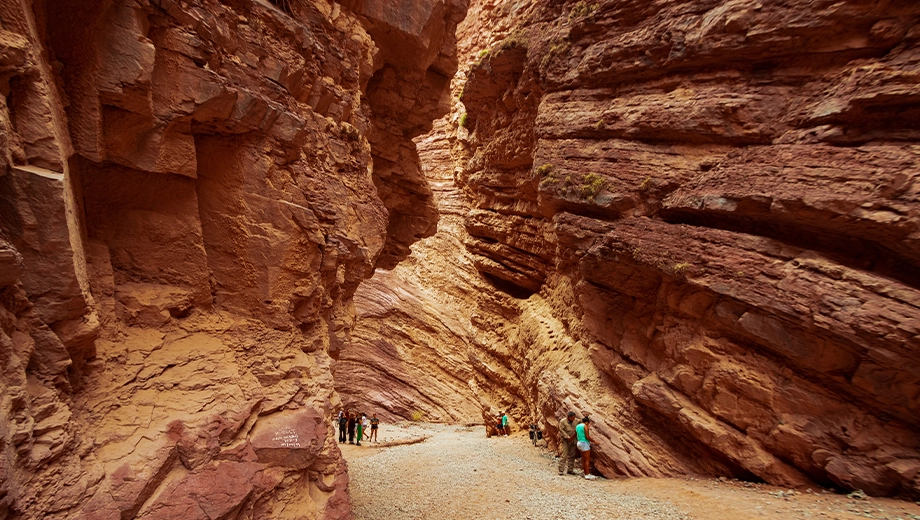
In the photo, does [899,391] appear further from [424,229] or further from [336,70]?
[424,229]

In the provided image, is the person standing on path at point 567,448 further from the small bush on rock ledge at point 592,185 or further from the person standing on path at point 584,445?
the small bush on rock ledge at point 592,185

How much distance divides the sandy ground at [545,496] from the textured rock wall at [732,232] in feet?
2.55

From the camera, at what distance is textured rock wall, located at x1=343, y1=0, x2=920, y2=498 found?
7.24 meters

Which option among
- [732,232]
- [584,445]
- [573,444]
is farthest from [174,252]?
[732,232]

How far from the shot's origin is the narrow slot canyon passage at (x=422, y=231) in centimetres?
443

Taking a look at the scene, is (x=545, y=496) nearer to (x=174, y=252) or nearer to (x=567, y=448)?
(x=567, y=448)

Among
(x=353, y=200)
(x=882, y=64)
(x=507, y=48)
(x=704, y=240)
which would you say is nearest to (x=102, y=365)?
(x=353, y=200)

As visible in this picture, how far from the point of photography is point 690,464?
9.48 meters

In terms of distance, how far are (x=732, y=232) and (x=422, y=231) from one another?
859cm

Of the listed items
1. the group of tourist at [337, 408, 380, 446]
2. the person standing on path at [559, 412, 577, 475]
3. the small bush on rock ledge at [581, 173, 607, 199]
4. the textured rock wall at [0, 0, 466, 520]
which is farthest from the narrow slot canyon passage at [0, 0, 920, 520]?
the group of tourist at [337, 408, 380, 446]

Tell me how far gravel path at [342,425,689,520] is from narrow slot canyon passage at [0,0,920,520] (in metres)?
A: 0.09

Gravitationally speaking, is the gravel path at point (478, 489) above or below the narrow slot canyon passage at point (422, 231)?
below

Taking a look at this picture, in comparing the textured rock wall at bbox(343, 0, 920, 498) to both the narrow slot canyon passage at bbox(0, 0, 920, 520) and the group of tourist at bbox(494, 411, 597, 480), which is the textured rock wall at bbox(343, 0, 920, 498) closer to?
the narrow slot canyon passage at bbox(0, 0, 920, 520)

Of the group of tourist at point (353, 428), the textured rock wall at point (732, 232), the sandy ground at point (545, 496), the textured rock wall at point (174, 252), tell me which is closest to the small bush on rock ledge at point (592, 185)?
the textured rock wall at point (732, 232)
